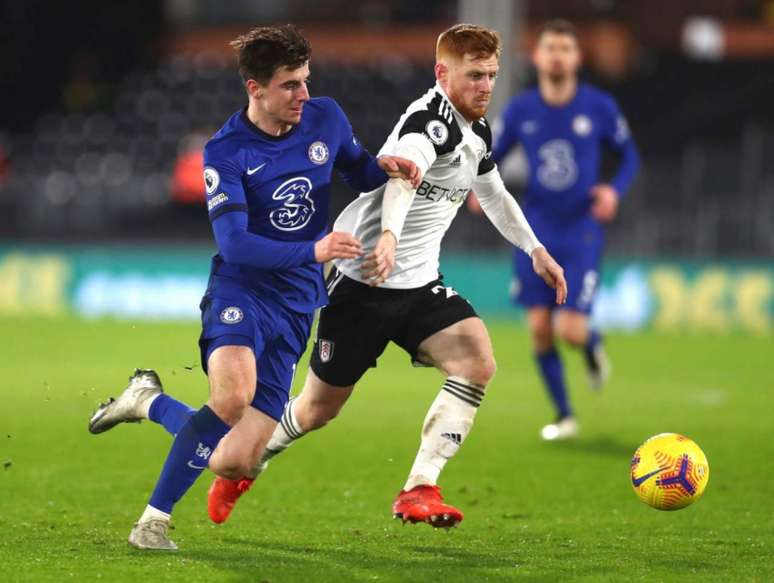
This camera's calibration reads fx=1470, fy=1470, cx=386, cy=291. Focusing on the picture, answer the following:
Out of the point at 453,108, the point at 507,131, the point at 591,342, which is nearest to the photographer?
the point at 453,108

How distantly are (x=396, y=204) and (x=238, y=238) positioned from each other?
2.35ft

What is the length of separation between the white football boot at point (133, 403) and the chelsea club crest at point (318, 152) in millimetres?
1305

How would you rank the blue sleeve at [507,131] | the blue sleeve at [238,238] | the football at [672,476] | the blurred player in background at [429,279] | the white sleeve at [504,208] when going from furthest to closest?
1. the blue sleeve at [507,131]
2. the white sleeve at [504,208]
3. the football at [672,476]
4. the blurred player in background at [429,279]
5. the blue sleeve at [238,238]

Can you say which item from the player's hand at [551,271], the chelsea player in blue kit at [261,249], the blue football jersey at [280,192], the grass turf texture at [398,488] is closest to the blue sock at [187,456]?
the chelsea player in blue kit at [261,249]

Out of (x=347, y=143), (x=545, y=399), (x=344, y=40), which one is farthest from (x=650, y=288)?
(x=347, y=143)

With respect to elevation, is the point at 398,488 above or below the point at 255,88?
below

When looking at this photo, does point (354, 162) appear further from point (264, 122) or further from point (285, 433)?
point (285, 433)

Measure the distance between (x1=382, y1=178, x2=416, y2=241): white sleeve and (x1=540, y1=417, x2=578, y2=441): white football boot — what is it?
168 inches

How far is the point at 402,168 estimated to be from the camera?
20.1 ft

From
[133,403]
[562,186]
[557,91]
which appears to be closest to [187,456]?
[133,403]

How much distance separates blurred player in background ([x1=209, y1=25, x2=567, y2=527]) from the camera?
6.27 meters

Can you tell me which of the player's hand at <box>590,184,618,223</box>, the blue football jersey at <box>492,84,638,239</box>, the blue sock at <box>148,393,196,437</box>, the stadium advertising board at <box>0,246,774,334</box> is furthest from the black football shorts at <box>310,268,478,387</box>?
the stadium advertising board at <box>0,246,774,334</box>

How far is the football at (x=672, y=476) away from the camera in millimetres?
6383

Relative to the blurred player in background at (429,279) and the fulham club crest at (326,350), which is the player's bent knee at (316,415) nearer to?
the blurred player in background at (429,279)
